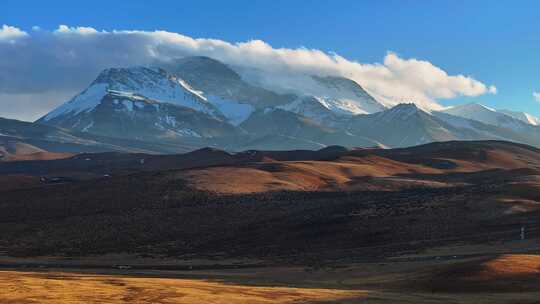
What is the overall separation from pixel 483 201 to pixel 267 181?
174 ft

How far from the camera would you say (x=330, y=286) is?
51.3 m

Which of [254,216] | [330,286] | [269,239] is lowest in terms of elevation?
[330,286]

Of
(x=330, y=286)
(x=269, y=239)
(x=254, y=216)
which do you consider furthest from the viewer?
(x=254, y=216)

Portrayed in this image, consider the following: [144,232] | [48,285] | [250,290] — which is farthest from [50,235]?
[250,290]

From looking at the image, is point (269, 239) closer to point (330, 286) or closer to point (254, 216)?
point (254, 216)

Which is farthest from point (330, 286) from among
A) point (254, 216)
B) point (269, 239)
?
point (254, 216)

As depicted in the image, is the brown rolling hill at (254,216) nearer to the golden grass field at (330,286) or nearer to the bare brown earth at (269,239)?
the bare brown earth at (269,239)

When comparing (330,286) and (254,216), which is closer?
(330,286)

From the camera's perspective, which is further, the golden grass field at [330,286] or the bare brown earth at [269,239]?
the bare brown earth at [269,239]

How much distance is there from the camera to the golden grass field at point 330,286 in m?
42.8

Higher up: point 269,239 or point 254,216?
point 254,216

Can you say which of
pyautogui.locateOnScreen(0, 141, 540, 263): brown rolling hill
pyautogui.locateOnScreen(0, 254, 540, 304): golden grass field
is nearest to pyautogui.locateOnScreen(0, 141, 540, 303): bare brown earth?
pyautogui.locateOnScreen(0, 254, 540, 304): golden grass field

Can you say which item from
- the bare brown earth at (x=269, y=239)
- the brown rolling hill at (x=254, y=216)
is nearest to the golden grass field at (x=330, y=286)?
the bare brown earth at (x=269, y=239)

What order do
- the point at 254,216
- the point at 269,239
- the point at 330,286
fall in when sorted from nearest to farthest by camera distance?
1. the point at 330,286
2. the point at 269,239
3. the point at 254,216
